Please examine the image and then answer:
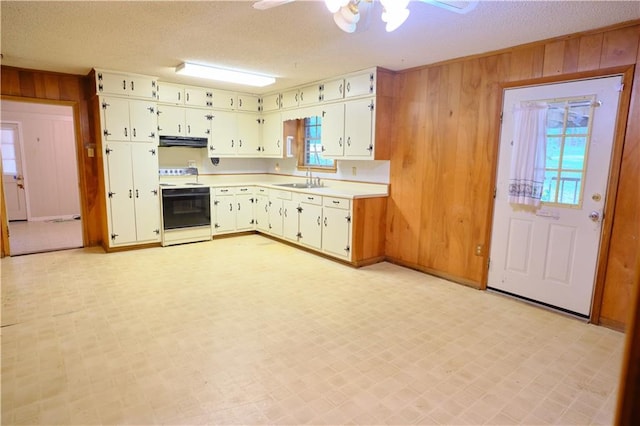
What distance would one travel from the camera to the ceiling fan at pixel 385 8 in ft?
6.41

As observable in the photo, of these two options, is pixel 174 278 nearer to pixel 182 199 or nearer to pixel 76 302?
pixel 76 302

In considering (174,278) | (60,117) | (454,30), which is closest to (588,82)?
(454,30)

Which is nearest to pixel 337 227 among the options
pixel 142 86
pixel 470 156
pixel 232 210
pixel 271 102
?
pixel 470 156

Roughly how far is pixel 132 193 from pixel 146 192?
183 mm

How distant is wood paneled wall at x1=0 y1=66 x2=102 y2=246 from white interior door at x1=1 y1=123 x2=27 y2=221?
9.41 ft

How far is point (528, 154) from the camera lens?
342 centimetres

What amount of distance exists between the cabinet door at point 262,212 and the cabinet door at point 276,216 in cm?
13

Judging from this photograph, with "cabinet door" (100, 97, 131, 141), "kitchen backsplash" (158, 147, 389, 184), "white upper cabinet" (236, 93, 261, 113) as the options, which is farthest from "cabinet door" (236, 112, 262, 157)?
"cabinet door" (100, 97, 131, 141)

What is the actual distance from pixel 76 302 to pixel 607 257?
4716 millimetres

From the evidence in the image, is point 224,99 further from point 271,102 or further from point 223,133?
point 271,102

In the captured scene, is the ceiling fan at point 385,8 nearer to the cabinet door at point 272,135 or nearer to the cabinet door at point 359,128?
the cabinet door at point 359,128

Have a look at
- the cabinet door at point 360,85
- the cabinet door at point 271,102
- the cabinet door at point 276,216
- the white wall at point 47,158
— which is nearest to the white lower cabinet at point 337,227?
the cabinet door at point 276,216

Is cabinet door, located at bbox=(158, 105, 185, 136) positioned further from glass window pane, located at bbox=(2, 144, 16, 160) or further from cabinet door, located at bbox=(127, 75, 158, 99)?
glass window pane, located at bbox=(2, 144, 16, 160)

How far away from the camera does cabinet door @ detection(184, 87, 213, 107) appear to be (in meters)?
5.57
